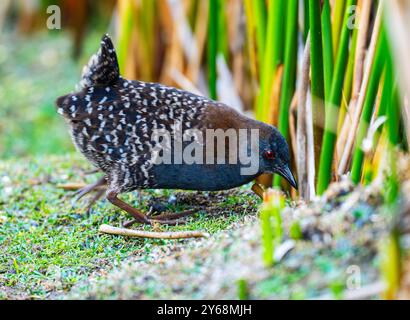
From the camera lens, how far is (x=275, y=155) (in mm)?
3898

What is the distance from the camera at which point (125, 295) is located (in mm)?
2725

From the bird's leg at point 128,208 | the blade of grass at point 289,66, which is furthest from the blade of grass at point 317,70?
the bird's leg at point 128,208

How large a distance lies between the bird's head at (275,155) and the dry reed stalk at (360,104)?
1.19ft

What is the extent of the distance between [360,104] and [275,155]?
70 cm

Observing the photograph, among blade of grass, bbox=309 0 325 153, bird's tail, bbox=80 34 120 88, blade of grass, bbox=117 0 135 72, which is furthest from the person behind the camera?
blade of grass, bbox=117 0 135 72

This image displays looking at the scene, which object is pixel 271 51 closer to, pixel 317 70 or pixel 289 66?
pixel 289 66

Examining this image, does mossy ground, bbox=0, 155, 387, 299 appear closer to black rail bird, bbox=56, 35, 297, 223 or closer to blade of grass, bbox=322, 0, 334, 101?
black rail bird, bbox=56, 35, 297, 223

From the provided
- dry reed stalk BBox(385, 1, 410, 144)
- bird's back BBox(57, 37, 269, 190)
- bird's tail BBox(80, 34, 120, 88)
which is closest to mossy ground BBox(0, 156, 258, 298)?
bird's back BBox(57, 37, 269, 190)

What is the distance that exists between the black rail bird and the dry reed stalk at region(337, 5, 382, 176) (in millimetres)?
396

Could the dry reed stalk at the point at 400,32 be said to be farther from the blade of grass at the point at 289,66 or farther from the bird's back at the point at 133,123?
the bird's back at the point at 133,123

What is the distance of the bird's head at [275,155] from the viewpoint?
12.7ft

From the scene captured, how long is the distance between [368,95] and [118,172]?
1555 millimetres

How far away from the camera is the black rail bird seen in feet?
12.6
